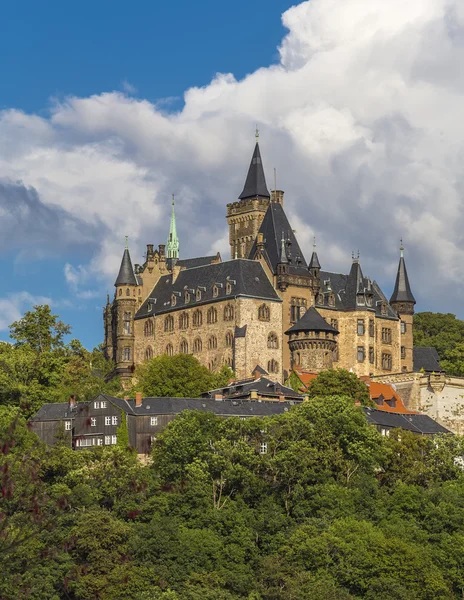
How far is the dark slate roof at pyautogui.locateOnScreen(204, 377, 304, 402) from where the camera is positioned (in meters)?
93.8

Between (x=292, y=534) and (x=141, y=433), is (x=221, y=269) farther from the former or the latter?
(x=292, y=534)

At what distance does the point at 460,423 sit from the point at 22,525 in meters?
76.0

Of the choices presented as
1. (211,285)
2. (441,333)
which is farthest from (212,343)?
(441,333)

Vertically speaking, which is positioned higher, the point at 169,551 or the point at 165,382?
the point at 165,382

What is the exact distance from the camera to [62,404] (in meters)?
88.2

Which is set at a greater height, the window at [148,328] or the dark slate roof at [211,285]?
the dark slate roof at [211,285]

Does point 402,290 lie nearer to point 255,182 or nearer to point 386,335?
point 386,335

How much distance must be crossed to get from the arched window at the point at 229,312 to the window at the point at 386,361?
14.8 m

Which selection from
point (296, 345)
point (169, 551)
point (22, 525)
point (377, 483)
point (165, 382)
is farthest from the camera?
point (296, 345)

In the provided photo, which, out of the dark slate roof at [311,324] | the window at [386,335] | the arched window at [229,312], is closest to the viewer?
the dark slate roof at [311,324]

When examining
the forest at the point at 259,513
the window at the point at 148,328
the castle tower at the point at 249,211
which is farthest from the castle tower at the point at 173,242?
the forest at the point at 259,513

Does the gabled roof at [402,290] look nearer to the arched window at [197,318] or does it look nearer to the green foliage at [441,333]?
the green foliage at [441,333]

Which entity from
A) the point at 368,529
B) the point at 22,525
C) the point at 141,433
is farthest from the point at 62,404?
the point at 22,525

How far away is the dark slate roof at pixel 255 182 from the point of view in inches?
5138
